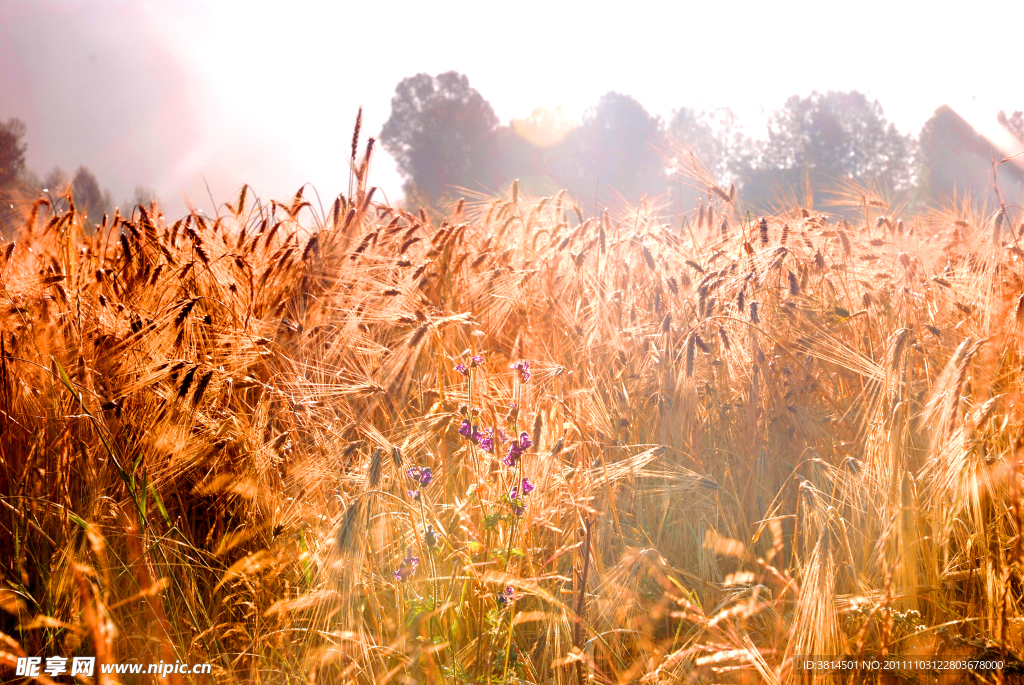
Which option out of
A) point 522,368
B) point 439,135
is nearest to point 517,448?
point 522,368

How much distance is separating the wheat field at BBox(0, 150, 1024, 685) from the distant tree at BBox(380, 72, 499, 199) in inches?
1465

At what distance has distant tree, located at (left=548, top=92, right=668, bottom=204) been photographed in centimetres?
4066

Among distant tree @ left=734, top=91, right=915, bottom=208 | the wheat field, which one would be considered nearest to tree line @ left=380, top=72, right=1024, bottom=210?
distant tree @ left=734, top=91, right=915, bottom=208

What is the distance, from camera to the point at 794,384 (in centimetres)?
220

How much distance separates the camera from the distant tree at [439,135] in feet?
127

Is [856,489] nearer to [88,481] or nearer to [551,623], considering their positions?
[551,623]

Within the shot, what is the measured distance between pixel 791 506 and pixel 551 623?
3.24 ft

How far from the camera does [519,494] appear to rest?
1.35m

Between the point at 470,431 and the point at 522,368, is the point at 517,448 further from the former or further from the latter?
the point at 522,368

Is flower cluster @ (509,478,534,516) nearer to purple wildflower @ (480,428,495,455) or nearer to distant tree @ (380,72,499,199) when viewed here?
purple wildflower @ (480,428,495,455)

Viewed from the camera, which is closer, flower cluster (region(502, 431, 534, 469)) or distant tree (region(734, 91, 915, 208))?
flower cluster (region(502, 431, 534, 469))

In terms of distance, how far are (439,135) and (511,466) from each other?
40.3m

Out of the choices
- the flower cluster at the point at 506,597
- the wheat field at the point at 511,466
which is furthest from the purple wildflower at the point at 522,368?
the flower cluster at the point at 506,597

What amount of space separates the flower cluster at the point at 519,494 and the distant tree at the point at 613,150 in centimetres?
3946
